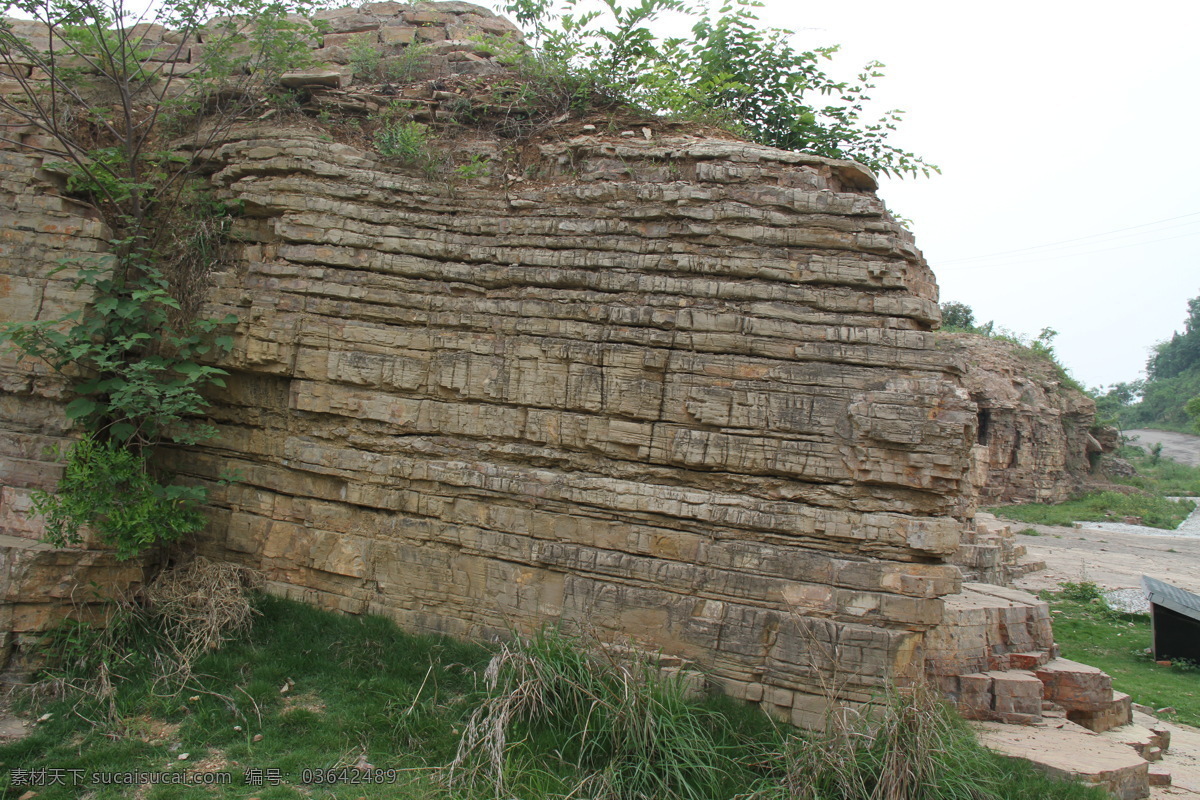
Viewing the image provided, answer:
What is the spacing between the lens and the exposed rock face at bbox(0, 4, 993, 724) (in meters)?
4.84

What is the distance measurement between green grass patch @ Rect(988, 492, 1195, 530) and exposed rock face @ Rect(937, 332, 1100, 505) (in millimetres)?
578

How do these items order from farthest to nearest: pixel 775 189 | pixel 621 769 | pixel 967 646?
1. pixel 967 646
2. pixel 775 189
3. pixel 621 769

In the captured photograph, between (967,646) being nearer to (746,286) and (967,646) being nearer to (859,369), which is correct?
(859,369)

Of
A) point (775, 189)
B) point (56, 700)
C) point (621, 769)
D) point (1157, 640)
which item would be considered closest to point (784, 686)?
point (621, 769)

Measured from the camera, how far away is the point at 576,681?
14.8ft

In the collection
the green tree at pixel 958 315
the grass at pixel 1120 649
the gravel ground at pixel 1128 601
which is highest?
the green tree at pixel 958 315

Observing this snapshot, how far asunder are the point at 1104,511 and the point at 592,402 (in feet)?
63.9

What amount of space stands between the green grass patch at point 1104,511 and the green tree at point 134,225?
1854 centimetres

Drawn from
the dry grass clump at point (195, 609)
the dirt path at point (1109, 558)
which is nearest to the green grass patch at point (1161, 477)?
the dirt path at point (1109, 558)

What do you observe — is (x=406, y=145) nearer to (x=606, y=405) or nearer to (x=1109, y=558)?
(x=606, y=405)

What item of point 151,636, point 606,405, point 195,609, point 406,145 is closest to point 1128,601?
point 606,405

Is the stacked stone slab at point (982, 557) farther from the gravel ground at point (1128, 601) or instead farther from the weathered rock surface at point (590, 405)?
the weathered rock surface at point (590, 405)

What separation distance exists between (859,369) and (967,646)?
269cm

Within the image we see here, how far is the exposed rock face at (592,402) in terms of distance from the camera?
484 centimetres
